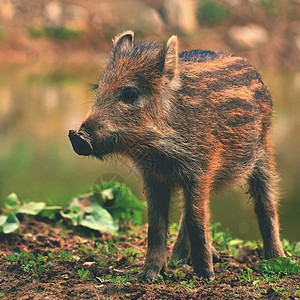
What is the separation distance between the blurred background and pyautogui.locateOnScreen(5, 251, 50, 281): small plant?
207 centimetres

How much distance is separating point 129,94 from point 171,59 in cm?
40

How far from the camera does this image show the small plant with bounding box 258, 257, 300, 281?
4.96 meters

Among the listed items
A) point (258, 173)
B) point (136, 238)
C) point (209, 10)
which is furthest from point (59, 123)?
point (209, 10)

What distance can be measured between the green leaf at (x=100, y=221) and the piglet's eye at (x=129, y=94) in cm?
183

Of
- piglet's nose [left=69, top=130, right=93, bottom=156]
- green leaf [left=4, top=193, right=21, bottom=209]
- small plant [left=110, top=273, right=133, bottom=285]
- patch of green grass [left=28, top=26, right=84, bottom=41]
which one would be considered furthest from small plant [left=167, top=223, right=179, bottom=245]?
patch of green grass [left=28, top=26, right=84, bottom=41]

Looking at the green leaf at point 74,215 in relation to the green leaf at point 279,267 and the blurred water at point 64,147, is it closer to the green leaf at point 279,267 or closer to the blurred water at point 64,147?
the blurred water at point 64,147

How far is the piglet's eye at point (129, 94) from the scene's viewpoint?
174 inches

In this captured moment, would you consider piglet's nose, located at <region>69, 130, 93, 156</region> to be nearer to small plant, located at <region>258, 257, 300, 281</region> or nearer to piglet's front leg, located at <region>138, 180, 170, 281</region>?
piglet's front leg, located at <region>138, 180, 170, 281</region>

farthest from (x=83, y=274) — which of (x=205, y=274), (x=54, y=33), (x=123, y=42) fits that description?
(x=54, y=33)

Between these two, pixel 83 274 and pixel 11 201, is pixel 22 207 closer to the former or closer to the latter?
pixel 11 201

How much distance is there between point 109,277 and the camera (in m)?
4.75

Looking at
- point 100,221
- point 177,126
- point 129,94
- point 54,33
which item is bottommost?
point 100,221

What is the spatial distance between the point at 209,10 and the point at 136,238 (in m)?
12.7

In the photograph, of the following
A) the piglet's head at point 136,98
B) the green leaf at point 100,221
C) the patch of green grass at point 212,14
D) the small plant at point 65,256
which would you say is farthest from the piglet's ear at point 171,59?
the patch of green grass at point 212,14
